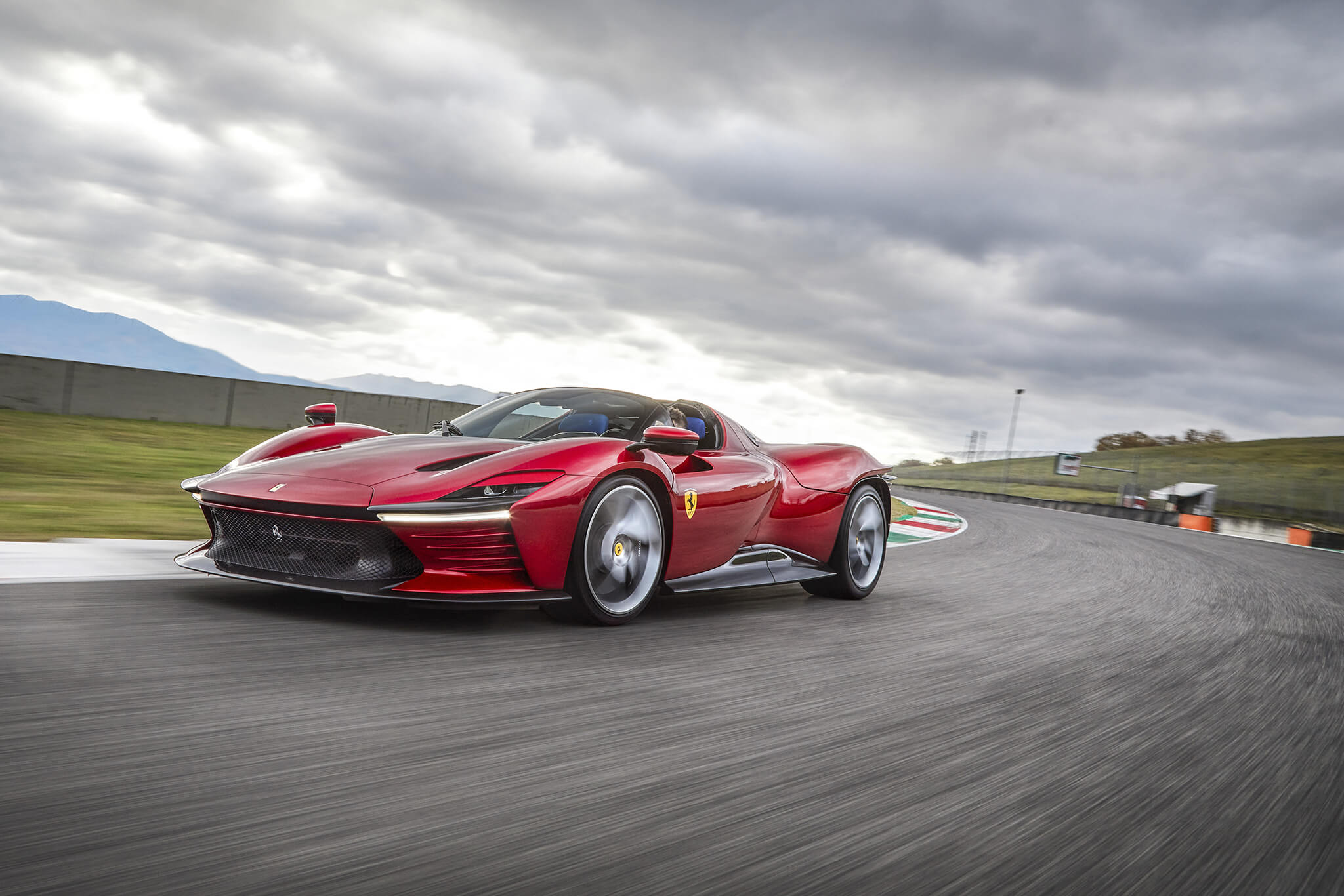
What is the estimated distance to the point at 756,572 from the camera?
539 centimetres

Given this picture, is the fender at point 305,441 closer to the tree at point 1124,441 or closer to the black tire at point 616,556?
the black tire at point 616,556

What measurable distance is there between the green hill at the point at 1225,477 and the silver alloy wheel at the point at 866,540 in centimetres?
1961

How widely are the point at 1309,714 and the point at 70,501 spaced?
776 cm

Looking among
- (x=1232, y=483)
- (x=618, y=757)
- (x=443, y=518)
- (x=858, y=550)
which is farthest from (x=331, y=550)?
(x=1232, y=483)

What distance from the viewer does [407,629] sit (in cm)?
394

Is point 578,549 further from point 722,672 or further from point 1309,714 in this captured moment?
point 1309,714

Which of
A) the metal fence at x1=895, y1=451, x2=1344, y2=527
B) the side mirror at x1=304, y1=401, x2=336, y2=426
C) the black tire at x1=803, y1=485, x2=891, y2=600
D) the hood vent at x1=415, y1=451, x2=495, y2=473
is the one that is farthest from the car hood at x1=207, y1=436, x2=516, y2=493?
the metal fence at x1=895, y1=451, x2=1344, y2=527

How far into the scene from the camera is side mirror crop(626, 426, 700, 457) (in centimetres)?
445

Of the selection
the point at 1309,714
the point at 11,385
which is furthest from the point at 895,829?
the point at 11,385

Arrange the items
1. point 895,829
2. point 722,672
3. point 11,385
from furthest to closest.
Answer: point 11,385
point 722,672
point 895,829

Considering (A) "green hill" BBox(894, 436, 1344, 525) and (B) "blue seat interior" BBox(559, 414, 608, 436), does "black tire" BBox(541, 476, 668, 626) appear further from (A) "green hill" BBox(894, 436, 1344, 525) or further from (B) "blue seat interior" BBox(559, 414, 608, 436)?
(A) "green hill" BBox(894, 436, 1344, 525)

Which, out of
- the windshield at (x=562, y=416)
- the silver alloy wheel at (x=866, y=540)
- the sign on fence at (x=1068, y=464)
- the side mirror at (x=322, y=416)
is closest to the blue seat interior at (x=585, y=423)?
the windshield at (x=562, y=416)

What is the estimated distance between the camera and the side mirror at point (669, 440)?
445cm

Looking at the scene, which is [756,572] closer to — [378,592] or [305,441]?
[378,592]
